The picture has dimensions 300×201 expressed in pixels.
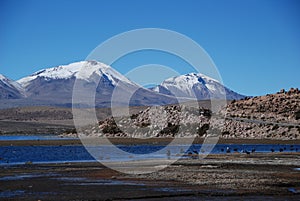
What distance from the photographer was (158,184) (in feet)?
110

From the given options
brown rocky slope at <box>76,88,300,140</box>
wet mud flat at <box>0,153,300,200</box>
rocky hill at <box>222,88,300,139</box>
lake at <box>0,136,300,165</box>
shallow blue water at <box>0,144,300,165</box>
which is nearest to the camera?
wet mud flat at <box>0,153,300,200</box>

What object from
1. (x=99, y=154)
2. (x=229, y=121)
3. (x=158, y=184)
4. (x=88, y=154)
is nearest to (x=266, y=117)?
(x=229, y=121)

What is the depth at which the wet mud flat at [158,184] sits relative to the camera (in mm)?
28250

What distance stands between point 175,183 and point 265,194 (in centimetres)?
704

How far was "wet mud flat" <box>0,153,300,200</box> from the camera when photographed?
28250mm

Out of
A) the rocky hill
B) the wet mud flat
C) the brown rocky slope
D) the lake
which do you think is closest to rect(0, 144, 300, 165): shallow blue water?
the lake

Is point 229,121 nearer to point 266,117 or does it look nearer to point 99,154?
point 266,117

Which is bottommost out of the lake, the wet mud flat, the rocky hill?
the wet mud flat

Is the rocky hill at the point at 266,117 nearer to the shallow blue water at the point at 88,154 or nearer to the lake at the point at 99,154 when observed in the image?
the lake at the point at 99,154

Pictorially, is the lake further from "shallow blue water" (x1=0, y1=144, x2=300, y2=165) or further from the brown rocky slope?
the brown rocky slope

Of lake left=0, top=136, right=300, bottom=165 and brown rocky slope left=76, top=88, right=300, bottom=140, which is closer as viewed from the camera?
lake left=0, top=136, right=300, bottom=165

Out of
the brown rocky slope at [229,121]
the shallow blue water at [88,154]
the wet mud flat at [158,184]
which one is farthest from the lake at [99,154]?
the brown rocky slope at [229,121]

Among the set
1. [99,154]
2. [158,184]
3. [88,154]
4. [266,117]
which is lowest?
[158,184]

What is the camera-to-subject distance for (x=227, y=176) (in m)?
37.4
